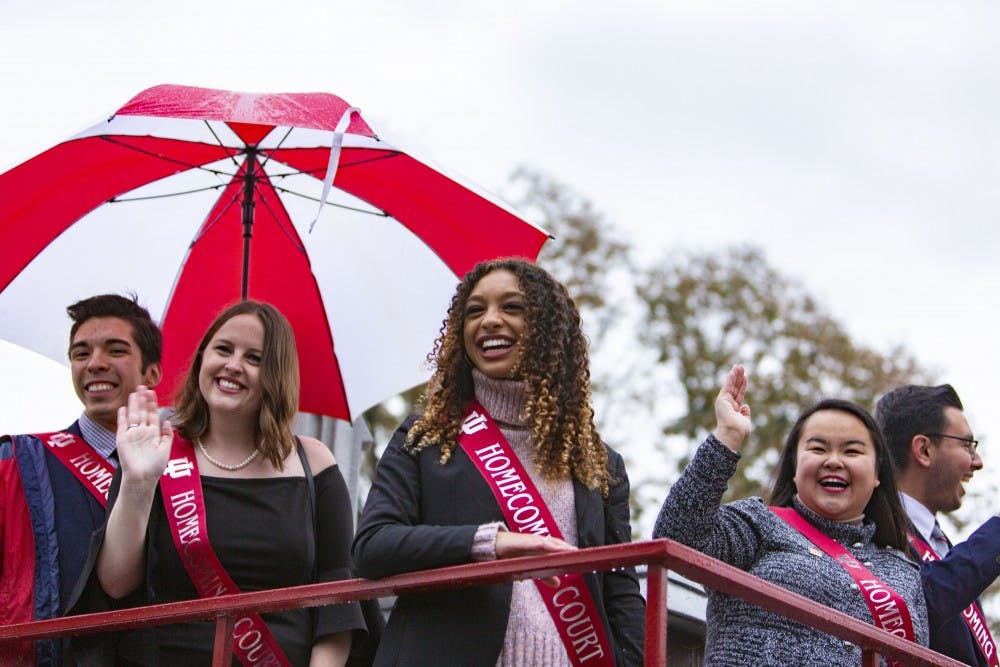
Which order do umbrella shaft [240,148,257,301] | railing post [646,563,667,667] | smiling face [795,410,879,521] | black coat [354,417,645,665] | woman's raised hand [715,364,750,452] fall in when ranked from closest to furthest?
railing post [646,563,667,667]
black coat [354,417,645,665]
woman's raised hand [715,364,750,452]
smiling face [795,410,879,521]
umbrella shaft [240,148,257,301]

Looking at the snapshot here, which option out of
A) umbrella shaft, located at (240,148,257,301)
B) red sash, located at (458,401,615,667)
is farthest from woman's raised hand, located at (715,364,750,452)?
umbrella shaft, located at (240,148,257,301)

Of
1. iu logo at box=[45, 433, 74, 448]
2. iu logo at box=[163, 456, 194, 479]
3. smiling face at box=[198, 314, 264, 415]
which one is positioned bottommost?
iu logo at box=[163, 456, 194, 479]

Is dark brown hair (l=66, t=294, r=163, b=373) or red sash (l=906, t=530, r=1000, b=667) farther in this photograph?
dark brown hair (l=66, t=294, r=163, b=373)

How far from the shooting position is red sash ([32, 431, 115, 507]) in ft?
15.4

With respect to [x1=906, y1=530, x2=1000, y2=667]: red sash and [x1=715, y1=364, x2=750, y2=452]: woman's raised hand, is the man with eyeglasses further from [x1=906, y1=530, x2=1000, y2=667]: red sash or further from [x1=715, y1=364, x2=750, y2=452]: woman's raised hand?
[x1=715, y1=364, x2=750, y2=452]: woman's raised hand

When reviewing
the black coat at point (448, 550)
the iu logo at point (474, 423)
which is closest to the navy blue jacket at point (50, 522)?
the black coat at point (448, 550)

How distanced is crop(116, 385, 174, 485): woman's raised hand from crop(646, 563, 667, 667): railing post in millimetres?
1564

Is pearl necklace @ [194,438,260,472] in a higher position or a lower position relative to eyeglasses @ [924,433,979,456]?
lower

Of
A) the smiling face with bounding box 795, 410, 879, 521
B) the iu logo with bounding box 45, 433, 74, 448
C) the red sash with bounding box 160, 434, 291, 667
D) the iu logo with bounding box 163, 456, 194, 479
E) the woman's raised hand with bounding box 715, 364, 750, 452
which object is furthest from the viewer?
the iu logo with bounding box 45, 433, 74, 448

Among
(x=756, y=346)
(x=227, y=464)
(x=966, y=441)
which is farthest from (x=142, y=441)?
(x=756, y=346)

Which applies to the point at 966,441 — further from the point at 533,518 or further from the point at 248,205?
the point at 248,205

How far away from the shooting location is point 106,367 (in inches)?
198

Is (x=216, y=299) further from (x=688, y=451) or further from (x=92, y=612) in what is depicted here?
(x=688, y=451)

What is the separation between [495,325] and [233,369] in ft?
2.76
